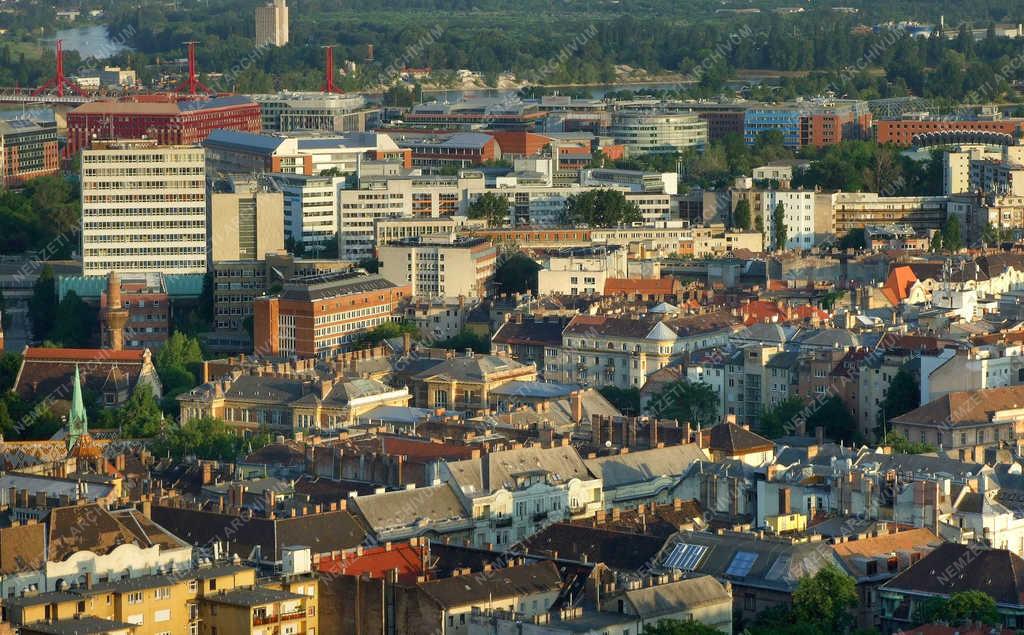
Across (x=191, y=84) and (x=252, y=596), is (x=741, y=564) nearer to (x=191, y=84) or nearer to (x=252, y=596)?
(x=252, y=596)

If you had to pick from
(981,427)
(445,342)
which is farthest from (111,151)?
(981,427)

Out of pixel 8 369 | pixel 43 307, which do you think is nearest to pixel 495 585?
pixel 8 369

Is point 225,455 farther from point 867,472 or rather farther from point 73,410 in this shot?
point 867,472

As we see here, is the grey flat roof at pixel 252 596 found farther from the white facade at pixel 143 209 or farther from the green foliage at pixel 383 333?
the white facade at pixel 143 209

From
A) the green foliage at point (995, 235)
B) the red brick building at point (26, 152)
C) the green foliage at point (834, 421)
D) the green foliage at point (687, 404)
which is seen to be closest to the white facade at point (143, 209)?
A: the green foliage at point (995, 235)

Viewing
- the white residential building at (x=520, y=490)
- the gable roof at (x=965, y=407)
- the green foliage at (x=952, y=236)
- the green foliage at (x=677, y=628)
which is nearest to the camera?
the green foliage at (x=677, y=628)

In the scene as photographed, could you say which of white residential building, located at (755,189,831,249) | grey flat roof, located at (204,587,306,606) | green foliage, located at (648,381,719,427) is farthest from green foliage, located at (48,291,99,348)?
grey flat roof, located at (204,587,306,606)
